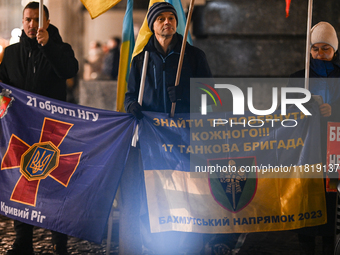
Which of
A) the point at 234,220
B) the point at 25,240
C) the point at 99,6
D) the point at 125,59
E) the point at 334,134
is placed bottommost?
the point at 25,240

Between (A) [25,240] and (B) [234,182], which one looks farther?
(A) [25,240]

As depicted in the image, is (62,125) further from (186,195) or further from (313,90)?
(313,90)

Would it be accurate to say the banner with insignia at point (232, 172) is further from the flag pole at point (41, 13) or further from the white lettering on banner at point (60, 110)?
the flag pole at point (41, 13)

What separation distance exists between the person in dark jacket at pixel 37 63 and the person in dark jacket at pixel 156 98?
0.71m

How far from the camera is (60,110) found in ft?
12.8

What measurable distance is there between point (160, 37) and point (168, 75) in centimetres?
36

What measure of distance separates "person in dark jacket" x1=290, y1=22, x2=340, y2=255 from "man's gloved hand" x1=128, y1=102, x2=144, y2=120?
152cm

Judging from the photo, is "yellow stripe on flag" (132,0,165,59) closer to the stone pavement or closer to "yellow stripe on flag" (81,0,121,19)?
"yellow stripe on flag" (81,0,121,19)

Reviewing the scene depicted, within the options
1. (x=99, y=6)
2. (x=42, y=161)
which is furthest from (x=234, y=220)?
(x=99, y=6)

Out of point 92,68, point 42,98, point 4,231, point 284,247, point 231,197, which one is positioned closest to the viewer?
point 231,197

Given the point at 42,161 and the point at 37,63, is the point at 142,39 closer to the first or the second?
the point at 37,63

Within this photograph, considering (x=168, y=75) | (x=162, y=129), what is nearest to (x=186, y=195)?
(x=162, y=129)

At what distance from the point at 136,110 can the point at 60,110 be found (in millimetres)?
758

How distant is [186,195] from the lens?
3.71m
